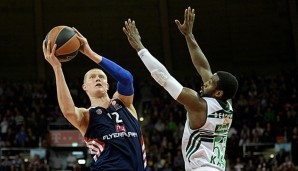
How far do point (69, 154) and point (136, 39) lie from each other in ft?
42.5

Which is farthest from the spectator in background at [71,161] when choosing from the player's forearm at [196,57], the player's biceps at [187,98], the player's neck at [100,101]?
the player's biceps at [187,98]

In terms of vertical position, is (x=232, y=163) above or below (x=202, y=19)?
below

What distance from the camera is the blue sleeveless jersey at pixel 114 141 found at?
5.09 metres

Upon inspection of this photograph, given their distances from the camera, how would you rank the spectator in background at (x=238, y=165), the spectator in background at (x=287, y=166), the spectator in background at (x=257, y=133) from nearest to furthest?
1. the spectator in background at (x=287, y=166)
2. the spectator in background at (x=238, y=165)
3. the spectator in background at (x=257, y=133)

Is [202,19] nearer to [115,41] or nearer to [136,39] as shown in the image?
[115,41]

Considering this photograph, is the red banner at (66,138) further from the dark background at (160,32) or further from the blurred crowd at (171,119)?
the dark background at (160,32)

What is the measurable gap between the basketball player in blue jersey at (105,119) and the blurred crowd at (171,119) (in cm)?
1042

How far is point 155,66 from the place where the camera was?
16.4 feet

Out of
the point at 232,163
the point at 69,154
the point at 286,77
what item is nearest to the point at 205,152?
the point at 232,163

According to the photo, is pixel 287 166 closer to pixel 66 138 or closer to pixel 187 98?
pixel 66 138

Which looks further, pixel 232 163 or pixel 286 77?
pixel 286 77

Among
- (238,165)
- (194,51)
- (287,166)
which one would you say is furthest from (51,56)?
(287,166)

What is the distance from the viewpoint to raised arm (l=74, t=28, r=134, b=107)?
5.26m

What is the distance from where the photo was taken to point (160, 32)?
23.2m
